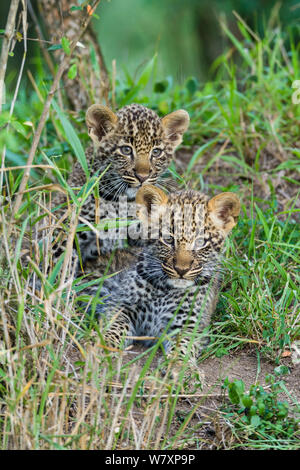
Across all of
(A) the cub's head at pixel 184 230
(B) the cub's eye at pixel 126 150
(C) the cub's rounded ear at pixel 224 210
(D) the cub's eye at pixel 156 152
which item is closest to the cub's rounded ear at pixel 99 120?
(B) the cub's eye at pixel 126 150

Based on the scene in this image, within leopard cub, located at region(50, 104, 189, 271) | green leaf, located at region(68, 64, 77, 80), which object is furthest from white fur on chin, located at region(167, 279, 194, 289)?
green leaf, located at region(68, 64, 77, 80)

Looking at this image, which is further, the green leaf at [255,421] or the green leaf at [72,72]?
the green leaf at [72,72]

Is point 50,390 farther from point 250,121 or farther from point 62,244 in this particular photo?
point 250,121

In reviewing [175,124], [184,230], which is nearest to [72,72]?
A: [184,230]

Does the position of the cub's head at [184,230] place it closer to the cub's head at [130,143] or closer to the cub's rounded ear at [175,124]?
the cub's head at [130,143]

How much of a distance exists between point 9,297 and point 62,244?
83.5 inches

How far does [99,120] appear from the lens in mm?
6879

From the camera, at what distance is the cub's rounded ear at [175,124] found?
7.05 meters

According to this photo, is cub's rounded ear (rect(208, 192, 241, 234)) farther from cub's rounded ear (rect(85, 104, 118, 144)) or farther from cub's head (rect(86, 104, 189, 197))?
cub's rounded ear (rect(85, 104, 118, 144))

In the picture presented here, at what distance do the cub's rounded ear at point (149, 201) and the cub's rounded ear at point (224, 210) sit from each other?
1.36ft

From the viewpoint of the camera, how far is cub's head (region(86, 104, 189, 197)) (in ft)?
22.0

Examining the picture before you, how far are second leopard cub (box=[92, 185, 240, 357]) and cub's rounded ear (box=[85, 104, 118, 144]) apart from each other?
1.06m

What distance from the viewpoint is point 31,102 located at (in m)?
10.2

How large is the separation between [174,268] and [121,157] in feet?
4.73
